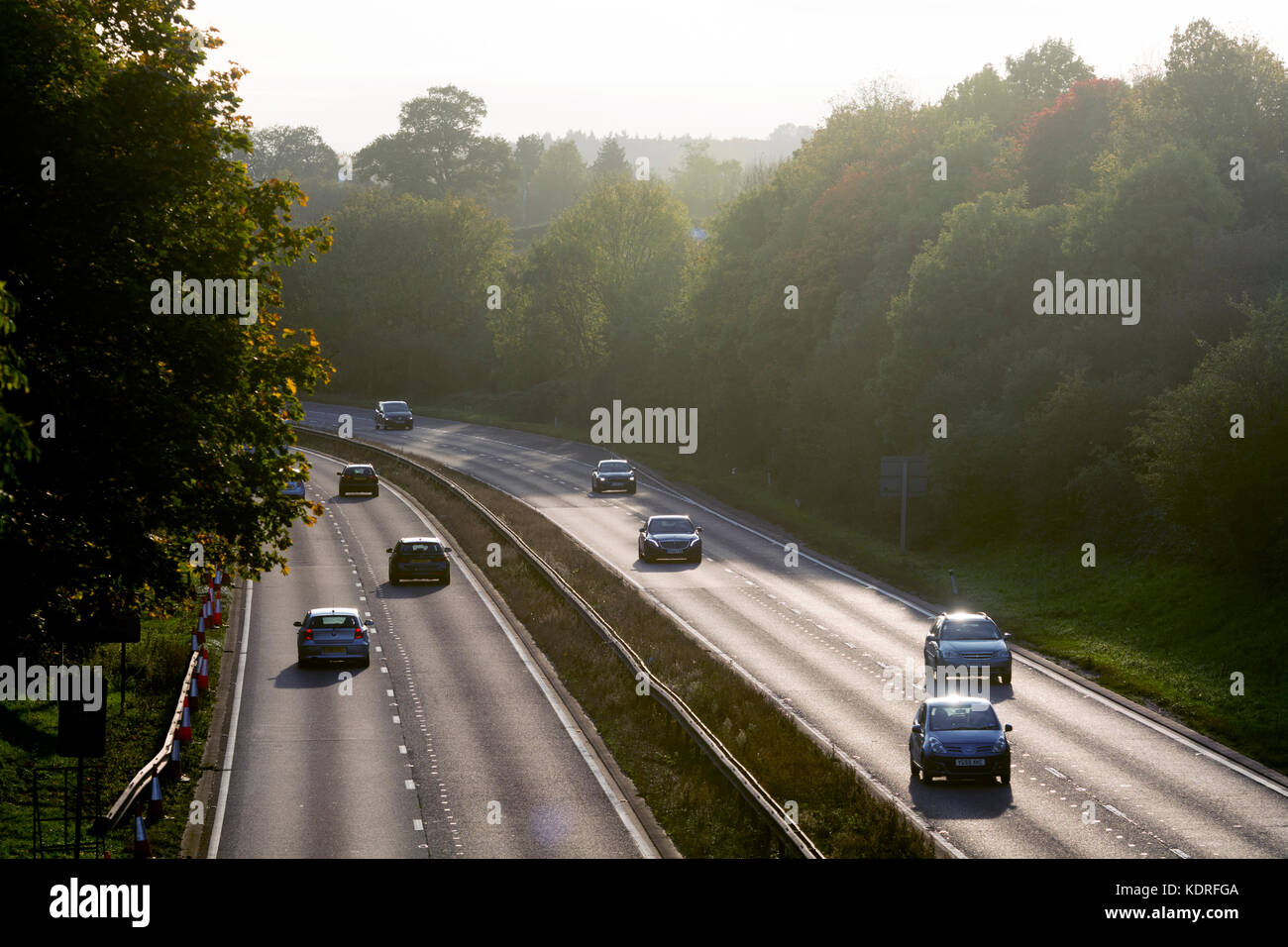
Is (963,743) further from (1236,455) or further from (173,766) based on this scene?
(1236,455)

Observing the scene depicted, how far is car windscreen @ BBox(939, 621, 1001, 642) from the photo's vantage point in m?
33.1

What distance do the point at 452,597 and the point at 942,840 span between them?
27011 millimetres

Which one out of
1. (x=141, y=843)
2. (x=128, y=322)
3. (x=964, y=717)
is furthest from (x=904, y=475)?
(x=141, y=843)

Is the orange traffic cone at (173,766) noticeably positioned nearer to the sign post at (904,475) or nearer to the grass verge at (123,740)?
the grass verge at (123,740)

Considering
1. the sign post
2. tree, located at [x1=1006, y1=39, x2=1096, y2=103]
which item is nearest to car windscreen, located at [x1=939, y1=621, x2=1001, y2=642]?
the sign post

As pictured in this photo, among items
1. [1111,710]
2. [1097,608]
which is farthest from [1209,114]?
[1111,710]

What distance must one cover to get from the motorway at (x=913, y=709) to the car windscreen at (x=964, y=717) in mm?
1109

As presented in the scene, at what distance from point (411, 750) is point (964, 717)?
11.1 meters

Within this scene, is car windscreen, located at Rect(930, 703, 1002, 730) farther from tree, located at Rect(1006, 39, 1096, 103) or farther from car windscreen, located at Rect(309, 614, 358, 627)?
tree, located at Rect(1006, 39, 1096, 103)

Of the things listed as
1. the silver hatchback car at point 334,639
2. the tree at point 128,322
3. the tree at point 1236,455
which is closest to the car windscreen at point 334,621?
the silver hatchback car at point 334,639

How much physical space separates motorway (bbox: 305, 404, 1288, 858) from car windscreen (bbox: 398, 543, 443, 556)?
6624 millimetres

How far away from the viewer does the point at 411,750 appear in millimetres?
27953

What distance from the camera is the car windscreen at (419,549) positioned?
47750 mm
